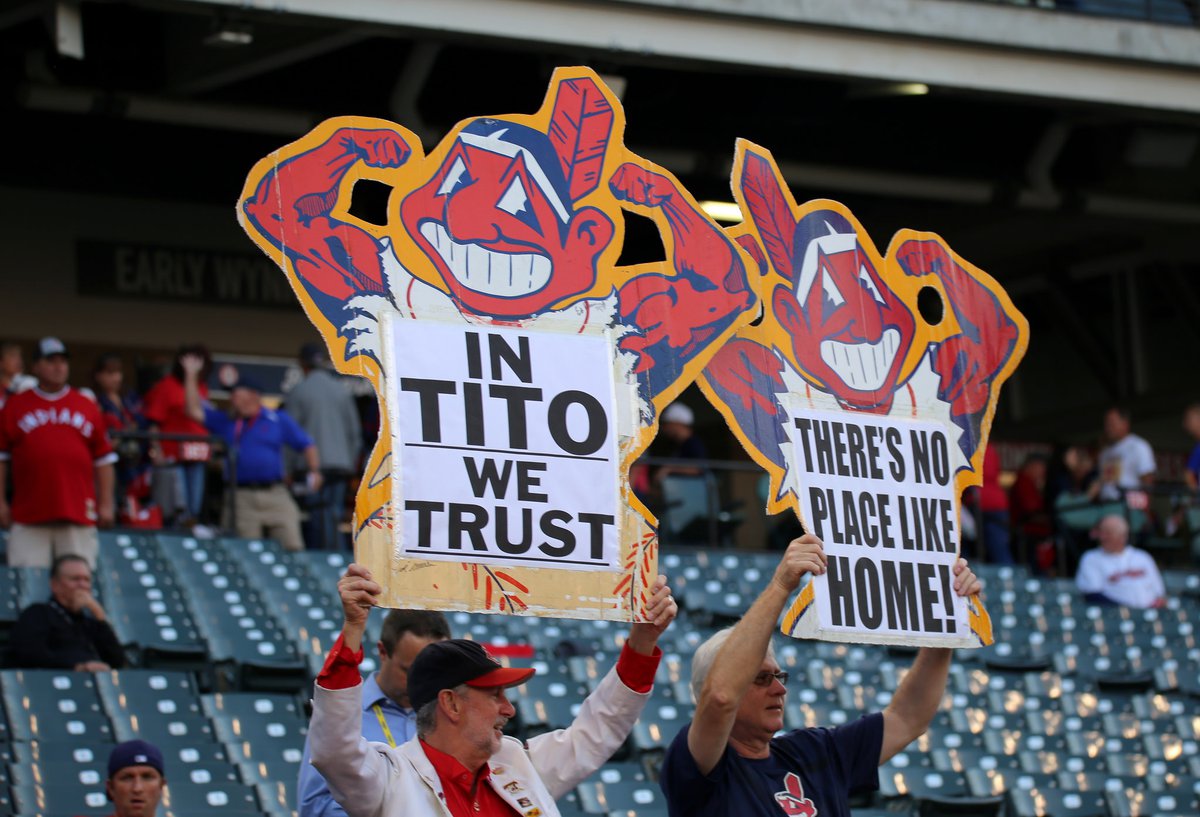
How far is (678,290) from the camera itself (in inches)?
185

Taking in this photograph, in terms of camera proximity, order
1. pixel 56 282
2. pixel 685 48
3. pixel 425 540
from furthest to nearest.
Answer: pixel 56 282 → pixel 685 48 → pixel 425 540

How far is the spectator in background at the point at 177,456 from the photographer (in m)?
11.5

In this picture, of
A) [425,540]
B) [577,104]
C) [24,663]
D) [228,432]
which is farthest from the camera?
[228,432]

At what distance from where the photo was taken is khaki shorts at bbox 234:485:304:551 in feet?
37.7

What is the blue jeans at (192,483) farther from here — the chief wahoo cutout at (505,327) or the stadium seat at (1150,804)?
the chief wahoo cutout at (505,327)

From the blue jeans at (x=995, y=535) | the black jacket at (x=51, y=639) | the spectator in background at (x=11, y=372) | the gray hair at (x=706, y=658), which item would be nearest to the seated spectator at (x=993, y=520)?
the blue jeans at (x=995, y=535)

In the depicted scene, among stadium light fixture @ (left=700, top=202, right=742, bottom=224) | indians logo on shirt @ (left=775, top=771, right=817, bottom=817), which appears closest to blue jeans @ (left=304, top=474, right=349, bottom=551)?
stadium light fixture @ (left=700, top=202, right=742, bottom=224)

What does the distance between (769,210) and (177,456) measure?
23.9 feet

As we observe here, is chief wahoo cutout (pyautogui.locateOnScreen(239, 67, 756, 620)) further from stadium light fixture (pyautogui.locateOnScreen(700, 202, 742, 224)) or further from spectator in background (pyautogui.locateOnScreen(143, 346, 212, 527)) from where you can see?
stadium light fixture (pyautogui.locateOnScreen(700, 202, 742, 224))

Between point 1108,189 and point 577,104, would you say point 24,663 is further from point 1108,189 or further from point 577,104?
point 1108,189

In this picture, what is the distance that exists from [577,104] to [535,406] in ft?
2.57

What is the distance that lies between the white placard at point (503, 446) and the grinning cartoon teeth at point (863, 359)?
68 cm

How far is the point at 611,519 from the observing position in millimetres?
4402

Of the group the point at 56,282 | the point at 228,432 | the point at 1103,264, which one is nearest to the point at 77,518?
the point at 228,432
